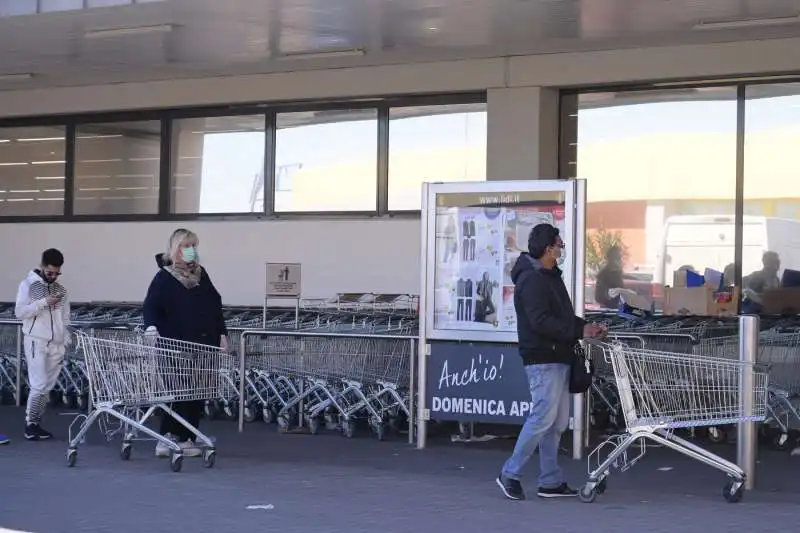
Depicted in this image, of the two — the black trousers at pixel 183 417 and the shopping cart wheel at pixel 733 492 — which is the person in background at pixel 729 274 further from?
the black trousers at pixel 183 417

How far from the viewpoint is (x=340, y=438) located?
12.5 metres

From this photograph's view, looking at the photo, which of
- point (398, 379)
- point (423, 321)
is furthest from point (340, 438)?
point (423, 321)

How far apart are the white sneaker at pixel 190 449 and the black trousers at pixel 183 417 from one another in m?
0.11

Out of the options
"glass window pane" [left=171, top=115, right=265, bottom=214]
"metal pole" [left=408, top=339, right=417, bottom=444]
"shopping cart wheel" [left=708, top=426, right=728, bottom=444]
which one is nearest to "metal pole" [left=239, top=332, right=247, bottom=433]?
"metal pole" [left=408, top=339, right=417, bottom=444]

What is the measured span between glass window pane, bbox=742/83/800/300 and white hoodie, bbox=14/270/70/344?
713cm

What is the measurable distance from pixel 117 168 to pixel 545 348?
32.6 ft

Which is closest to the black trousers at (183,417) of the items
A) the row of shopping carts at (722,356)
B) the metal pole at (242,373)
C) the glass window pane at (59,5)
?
the metal pole at (242,373)

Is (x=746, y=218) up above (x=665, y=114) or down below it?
below

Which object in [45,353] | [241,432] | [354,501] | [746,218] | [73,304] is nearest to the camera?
[354,501]

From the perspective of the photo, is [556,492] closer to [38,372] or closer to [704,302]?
[704,302]

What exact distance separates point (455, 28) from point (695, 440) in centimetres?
453

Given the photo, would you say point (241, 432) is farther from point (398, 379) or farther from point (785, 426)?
point (785, 426)

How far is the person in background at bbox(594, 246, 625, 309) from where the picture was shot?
48.3 ft

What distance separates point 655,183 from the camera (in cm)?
1461
